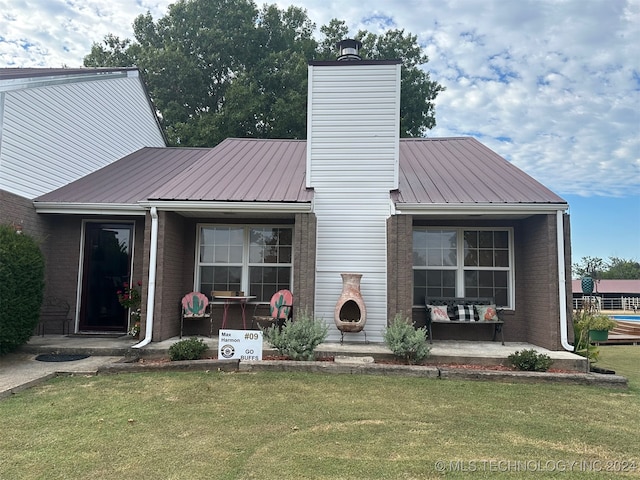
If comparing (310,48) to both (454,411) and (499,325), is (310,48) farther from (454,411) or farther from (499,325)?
(454,411)

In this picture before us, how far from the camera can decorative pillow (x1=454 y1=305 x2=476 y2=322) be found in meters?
8.27

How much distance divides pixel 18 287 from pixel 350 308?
5.92 m

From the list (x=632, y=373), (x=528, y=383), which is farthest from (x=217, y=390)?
(x=632, y=373)

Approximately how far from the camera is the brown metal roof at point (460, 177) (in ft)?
26.9

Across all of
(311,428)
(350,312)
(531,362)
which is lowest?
(311,428)

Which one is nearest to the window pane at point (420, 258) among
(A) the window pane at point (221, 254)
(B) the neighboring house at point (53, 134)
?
(A) the window pane at point (221, 254)

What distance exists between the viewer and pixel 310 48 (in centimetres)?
2378

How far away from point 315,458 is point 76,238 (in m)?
8.39

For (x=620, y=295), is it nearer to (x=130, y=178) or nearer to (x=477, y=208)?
(x=477, y=208)

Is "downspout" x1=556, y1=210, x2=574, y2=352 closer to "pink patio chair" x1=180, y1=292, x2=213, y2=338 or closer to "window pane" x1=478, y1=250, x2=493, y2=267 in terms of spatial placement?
"window pane" x1=478, y1=250, x2=493, y2=267

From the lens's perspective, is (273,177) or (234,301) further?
(273,177)

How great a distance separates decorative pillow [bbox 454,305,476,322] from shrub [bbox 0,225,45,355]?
796 centimetres

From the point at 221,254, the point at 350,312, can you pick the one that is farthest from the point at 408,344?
the point at 221,254

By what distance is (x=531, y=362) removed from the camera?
257 inches
